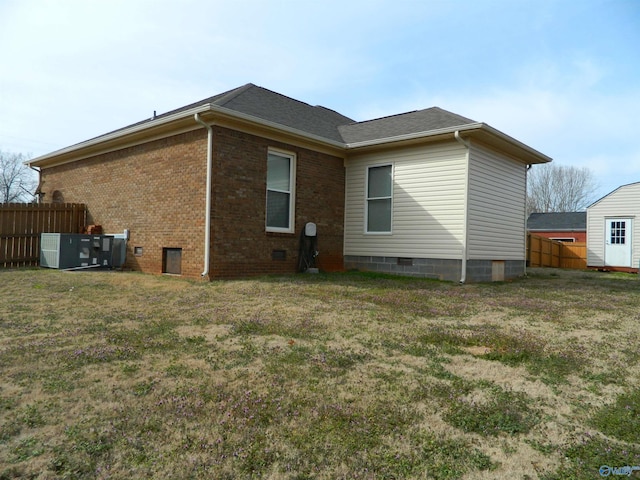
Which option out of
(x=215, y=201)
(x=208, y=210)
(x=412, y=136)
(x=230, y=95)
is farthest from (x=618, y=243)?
(x=208, y=210)

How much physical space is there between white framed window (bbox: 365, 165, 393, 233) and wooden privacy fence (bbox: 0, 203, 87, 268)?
8314 mm

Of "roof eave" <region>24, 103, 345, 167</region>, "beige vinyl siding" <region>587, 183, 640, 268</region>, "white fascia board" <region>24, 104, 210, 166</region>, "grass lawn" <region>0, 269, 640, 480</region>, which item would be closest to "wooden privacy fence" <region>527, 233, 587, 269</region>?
"beige vinyl siding" <region>587, 183, 640, 268</region>

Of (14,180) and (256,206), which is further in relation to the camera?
(14,180)

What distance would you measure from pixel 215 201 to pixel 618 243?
1846 centimetres

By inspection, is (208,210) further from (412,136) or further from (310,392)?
(310,392)

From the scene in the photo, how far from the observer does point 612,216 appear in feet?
64.1

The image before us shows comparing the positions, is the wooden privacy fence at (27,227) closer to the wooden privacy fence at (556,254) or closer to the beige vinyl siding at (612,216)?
the wooden privacy fence at (556,254)

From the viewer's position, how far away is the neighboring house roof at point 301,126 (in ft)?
30.4

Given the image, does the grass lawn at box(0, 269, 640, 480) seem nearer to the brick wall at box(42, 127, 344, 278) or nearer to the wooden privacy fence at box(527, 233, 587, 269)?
the brick wall at box(42, 127, 344, 278)

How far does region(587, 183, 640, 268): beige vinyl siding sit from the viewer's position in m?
18.8

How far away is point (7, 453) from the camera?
7.27 feet

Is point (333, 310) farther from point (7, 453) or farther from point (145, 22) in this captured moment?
point (145, 22)

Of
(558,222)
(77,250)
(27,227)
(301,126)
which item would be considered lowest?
(77,250)

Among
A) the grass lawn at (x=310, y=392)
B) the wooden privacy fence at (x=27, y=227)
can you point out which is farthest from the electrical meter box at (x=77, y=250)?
the grass lawn at (x=310, y=392)
